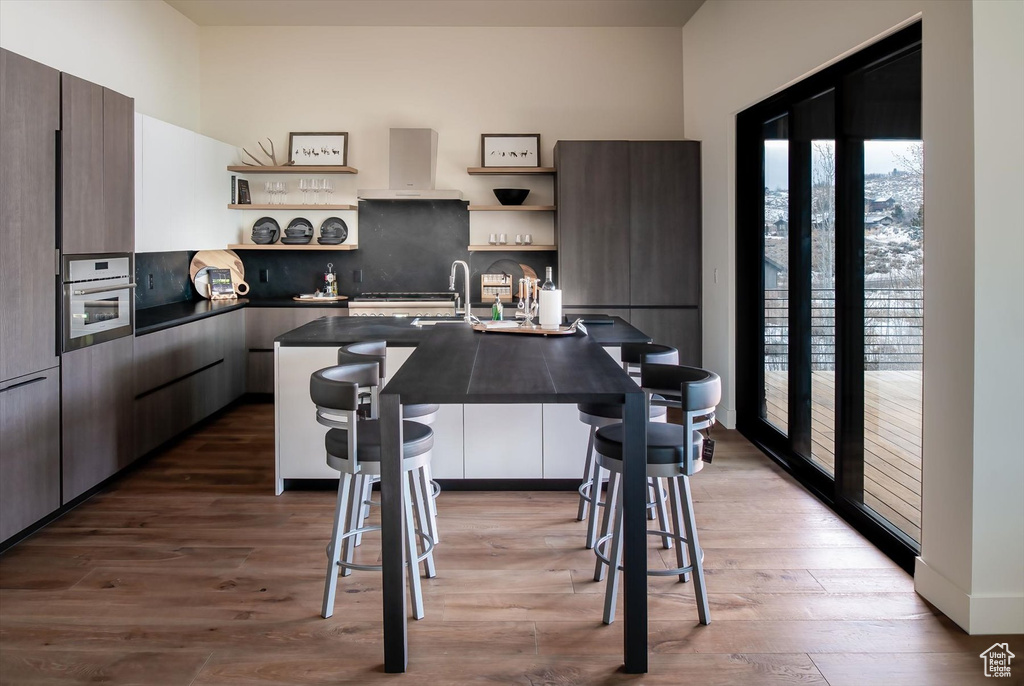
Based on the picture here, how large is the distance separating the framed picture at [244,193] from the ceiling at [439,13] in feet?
4.45

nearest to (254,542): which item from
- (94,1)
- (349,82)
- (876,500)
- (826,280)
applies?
(876,500)

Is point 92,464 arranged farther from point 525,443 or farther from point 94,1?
point 94,1

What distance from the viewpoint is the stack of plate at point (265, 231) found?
7.18 metres

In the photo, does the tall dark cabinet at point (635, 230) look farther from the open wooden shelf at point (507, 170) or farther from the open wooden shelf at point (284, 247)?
the open wooden shelf at point (284, 247)

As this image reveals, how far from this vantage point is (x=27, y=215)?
362cm

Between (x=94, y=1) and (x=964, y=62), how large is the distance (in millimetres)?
5152

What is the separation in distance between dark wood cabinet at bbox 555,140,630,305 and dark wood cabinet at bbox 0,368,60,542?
382 centimetres

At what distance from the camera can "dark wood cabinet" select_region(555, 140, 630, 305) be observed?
6.52 metres

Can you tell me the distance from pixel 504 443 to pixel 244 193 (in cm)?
397

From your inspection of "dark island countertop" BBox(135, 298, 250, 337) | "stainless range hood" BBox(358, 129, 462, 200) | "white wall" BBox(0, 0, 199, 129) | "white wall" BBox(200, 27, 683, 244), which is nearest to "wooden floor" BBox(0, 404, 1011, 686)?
"dark island countertop" BBox(135, 298, 250, 337)

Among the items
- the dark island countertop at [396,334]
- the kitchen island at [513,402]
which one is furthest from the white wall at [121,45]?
the kitchen island at [513,402]

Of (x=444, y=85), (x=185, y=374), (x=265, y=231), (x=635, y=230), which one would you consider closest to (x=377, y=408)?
(x=185, y=374)

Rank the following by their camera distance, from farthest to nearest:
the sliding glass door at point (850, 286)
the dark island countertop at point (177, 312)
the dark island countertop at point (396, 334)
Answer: the dark island countertop at point (177, 312) < the dark island countertop at point (396, 334) < the sliding glass door at point (850, 286)

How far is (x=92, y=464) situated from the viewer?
4262mm
